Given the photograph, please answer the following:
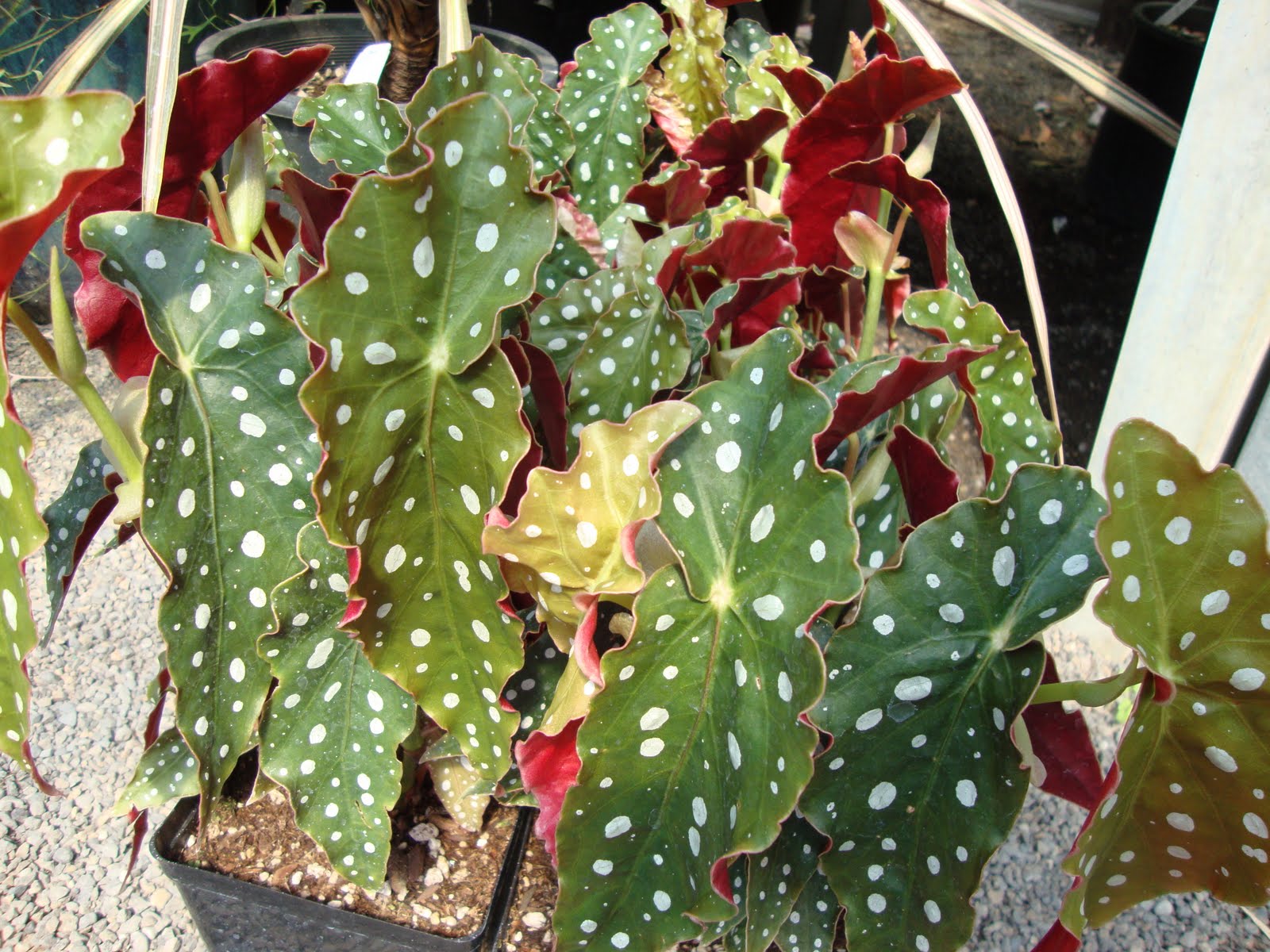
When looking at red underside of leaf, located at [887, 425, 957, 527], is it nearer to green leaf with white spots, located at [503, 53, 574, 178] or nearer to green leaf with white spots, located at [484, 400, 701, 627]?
green leaf with white spots, located at [484, 400, 701, 627]

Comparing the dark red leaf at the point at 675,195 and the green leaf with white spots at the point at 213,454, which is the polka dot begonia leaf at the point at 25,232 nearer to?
the green leaf with white spots at the point at 213,454

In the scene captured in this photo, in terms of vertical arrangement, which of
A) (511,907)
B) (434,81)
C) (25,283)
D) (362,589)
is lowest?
(25,283)

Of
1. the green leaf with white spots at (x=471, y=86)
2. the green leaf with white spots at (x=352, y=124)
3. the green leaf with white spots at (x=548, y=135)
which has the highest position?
the green leaf with white spots at (x=471, y=86)

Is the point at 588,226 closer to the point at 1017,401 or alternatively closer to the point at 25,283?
the point at 1017,401

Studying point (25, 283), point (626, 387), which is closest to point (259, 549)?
point (626, 387)

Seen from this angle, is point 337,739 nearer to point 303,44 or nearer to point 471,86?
point 471,86

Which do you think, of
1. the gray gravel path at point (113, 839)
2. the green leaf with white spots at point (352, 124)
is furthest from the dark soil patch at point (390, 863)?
the green leaf with white spots at point (352, 124)
